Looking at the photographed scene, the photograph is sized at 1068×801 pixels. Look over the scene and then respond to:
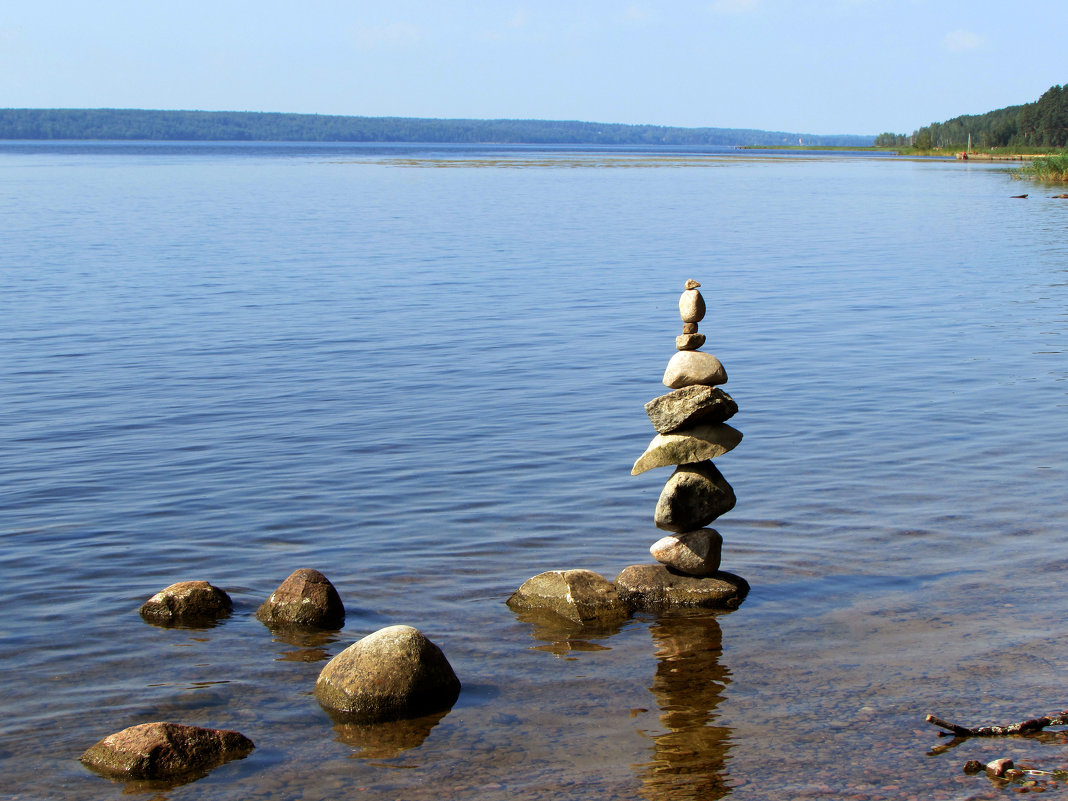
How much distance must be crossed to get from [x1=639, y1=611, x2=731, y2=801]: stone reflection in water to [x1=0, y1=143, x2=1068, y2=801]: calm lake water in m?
0.04

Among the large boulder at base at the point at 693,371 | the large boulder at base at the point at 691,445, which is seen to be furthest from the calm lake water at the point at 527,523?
the large boulder at base at the point at 693,371

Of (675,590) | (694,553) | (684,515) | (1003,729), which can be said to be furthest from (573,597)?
(1003,729)

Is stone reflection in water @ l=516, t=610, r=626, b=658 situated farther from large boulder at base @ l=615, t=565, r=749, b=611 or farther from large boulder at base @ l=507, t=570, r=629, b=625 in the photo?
large boulder at base @ l=615, t=565, r=749, b=611

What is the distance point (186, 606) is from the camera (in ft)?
37.7

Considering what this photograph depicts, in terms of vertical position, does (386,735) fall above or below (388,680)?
below

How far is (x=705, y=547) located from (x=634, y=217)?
59.2m

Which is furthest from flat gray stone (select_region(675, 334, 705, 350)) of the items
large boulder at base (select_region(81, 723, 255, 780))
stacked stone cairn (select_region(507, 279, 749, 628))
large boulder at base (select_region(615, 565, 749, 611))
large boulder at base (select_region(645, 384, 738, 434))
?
large boulder at base (select_region(81, 723, 255, 780))

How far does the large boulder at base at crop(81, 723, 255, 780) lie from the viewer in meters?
8.52

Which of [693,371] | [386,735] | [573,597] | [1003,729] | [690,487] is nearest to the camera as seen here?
[1003,729]

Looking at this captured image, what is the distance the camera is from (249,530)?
46.7 feet

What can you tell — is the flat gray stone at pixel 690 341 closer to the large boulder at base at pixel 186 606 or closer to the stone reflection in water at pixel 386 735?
the stone reflection in water at pixel 386 735

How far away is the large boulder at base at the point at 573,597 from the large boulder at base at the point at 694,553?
772mm

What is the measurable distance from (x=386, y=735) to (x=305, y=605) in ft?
7.84

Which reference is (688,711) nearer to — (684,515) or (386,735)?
(386,735)
